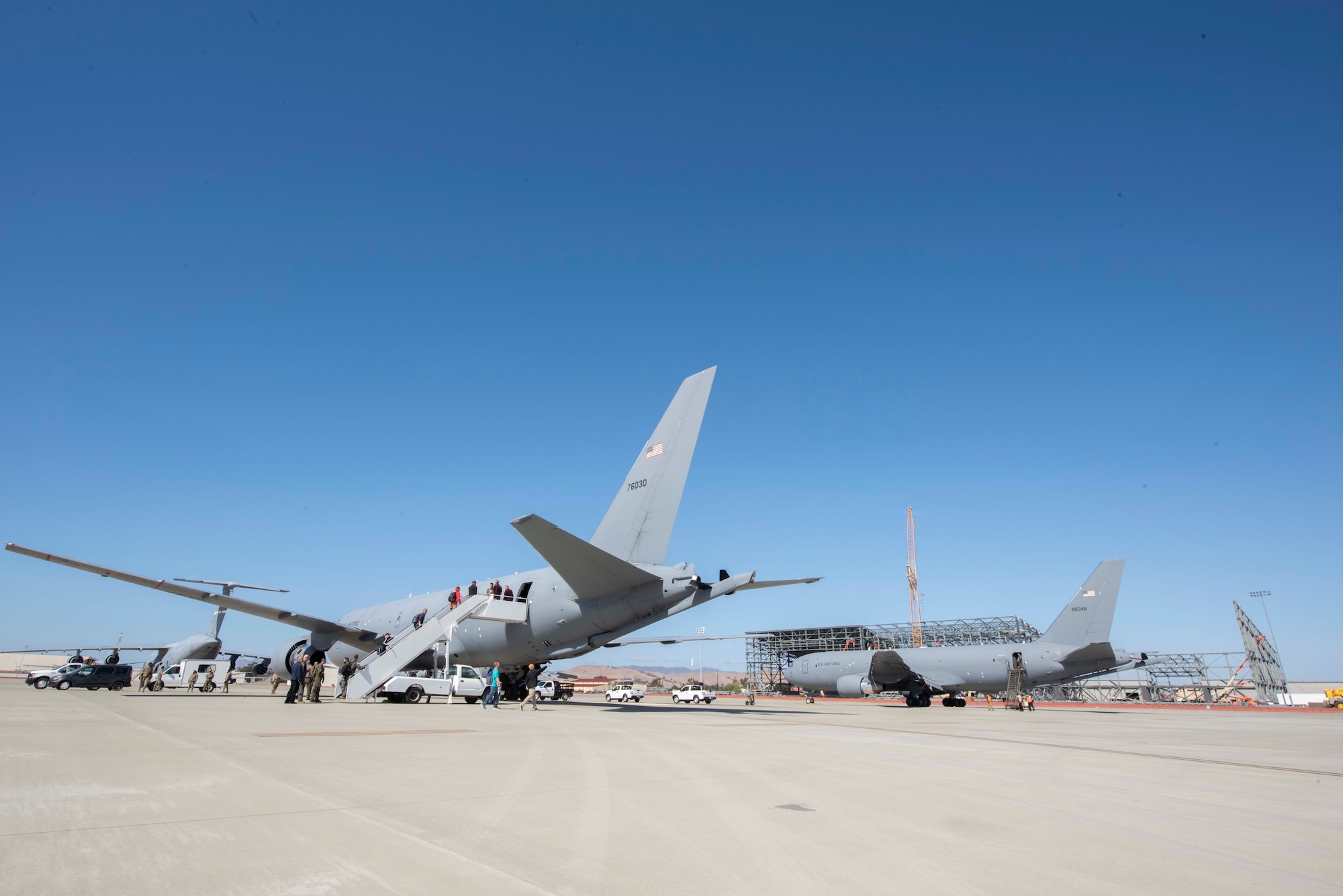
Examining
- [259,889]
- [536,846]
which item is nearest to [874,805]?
[536,846]

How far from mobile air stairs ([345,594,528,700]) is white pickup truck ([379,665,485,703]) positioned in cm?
52

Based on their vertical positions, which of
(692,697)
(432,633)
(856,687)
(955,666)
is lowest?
(692,697)

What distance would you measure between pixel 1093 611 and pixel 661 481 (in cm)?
2935

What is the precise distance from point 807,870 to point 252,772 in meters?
5.71

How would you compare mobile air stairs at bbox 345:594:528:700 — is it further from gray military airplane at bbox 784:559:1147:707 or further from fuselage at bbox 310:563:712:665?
gray military airplane at bbox 784:559:1147:707

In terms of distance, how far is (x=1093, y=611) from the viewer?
121ft

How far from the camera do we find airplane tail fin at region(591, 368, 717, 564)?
19438 mm

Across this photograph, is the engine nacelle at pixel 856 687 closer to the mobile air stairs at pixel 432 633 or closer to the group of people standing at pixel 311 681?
the mobile air stairs at pixel 432 633

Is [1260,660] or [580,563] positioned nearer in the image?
[580,563]

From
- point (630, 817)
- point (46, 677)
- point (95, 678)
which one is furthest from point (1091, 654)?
point (46, 677)

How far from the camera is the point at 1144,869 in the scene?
13.9ft

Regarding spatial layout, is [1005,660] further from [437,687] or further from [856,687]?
[437,687]

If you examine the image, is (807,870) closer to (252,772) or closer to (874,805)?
(874,805)

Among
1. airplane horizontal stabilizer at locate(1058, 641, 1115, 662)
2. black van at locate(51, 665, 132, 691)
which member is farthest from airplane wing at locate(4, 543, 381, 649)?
airplane horizontal stabilizer at locate(1058, 641, 1115, 662)
